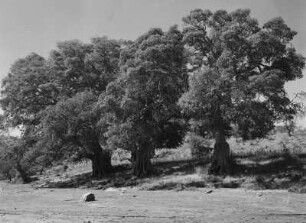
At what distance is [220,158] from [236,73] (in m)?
5.76

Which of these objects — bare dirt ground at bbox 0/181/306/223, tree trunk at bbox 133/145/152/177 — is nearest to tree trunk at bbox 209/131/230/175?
bare dirt ground at bbox 0/181/306/223

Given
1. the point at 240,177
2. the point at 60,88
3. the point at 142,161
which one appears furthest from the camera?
the point at 60,88

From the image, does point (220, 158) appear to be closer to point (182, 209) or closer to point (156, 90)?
point (156, 90)

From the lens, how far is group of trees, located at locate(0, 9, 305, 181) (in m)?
26.5

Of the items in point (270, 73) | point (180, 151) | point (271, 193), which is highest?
point (270, 73)

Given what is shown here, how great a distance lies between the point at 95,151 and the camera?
135ft

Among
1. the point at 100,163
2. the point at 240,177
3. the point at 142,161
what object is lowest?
the point at 240,177

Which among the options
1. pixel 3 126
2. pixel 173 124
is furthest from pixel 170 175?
pixel 3 126

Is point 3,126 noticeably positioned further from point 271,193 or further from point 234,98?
point 271,193

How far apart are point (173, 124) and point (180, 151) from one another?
14256 mm

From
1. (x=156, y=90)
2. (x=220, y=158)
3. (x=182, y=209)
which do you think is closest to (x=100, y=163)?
(x=156, y=90)

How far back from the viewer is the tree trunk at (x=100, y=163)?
4116 centimetres

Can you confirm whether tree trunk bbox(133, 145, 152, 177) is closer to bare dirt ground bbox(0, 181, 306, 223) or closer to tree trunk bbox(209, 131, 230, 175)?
tree trunk bbox(209, 131, 230, 175)

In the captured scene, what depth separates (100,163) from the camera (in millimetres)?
41406
